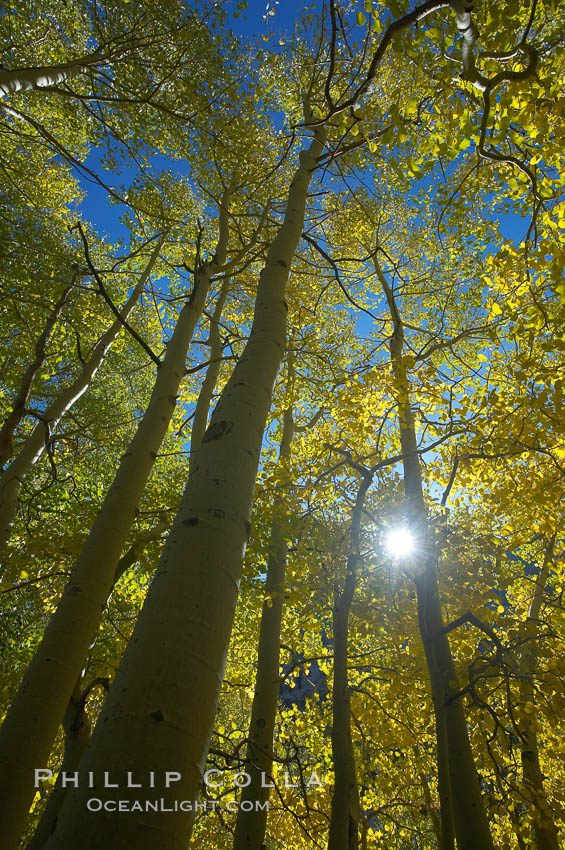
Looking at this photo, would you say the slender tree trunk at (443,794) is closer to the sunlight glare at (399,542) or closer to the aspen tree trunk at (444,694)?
the aspen tree trunk at (444,694)

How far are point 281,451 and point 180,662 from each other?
663 centimetres

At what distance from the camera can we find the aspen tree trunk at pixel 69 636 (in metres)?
2.04

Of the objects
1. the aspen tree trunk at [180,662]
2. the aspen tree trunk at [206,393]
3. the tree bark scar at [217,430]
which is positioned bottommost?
the aspen tree trunk at [180,662]

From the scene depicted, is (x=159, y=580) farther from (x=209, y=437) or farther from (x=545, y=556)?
(x=545, y=556)

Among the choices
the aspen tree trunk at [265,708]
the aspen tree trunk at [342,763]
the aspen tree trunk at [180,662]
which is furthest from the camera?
the aspen tree trunk at [265,708]

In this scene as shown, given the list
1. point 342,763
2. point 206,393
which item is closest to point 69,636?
point 342,763

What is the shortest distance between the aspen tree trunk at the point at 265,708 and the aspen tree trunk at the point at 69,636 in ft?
5.03

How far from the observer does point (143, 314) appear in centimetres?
1094

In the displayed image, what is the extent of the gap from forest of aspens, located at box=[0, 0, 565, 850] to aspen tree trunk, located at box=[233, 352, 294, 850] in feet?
0.11

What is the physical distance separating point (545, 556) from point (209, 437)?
967 centimetres

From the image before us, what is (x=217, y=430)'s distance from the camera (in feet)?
5.83

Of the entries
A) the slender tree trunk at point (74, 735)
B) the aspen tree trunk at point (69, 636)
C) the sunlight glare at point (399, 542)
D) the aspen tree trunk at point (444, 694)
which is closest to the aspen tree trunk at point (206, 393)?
the aspen tree trunk at point (69, 636)

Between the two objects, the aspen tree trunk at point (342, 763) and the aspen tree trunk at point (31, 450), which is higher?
the aspen tree trunk at point (31, 450)

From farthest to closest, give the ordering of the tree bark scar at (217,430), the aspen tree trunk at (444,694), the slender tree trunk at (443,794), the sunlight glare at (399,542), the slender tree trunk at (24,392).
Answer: the sunlight glare at (399,542) → the slender tree trunk at (24,392) → the aspen tree trunk at (444,694) → the slender tree trunk at (443,794) → the tree bark scar at (217,430)
